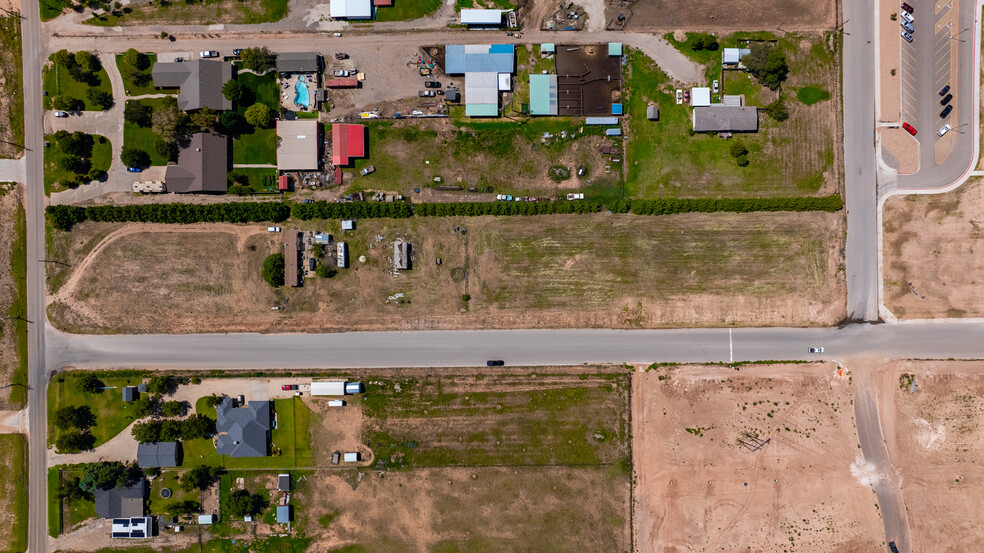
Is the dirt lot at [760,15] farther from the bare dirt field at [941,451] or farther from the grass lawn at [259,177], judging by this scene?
the grass lawn at [259,177]

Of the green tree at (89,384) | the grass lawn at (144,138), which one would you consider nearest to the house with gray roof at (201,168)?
the grass lawn at (144,138)

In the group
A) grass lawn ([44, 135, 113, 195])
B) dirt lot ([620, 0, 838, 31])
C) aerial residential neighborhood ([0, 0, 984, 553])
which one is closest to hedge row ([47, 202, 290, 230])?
aerial residential neighborhood ([0, 0, 984, 553])

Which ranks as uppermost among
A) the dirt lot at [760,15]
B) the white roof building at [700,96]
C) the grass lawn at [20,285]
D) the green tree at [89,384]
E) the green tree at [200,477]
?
the dirt lot at [760,15]

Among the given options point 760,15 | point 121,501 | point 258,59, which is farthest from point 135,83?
point 760,15

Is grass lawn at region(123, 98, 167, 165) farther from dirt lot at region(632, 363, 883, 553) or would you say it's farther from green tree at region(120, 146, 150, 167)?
dirt lot at region(632, 363, 883, 553)

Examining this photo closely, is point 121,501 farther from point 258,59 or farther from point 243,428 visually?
point 258,59

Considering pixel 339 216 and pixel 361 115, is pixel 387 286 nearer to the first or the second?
pixel 339 216
